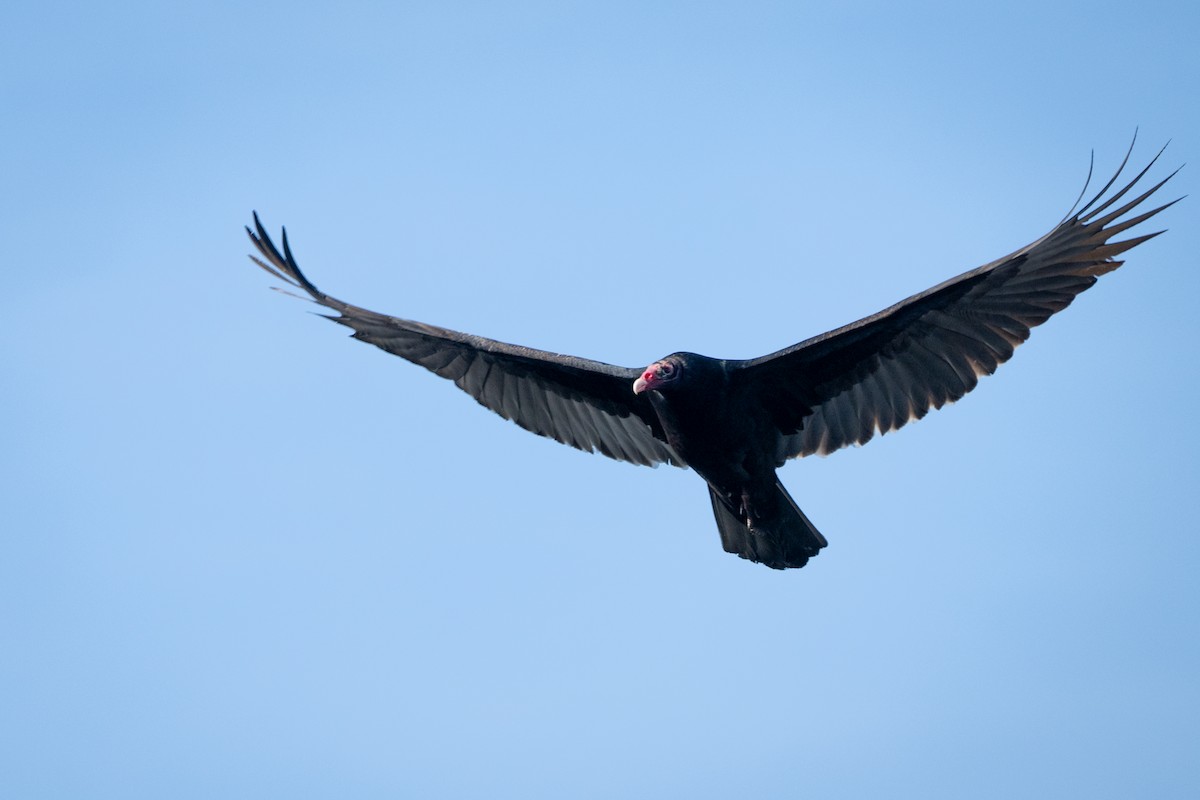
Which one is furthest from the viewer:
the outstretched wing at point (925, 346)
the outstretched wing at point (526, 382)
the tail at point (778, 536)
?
the outstretched wing at point (526, 382)

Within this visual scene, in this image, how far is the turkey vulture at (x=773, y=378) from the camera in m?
8.96

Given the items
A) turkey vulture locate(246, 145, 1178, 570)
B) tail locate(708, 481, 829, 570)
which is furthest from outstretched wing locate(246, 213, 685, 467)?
tail locate(708, 481, 829, 570)

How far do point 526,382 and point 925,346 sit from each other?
231cm

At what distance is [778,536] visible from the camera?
9.46 meters

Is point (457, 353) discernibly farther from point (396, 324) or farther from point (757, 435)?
point (757, 435)

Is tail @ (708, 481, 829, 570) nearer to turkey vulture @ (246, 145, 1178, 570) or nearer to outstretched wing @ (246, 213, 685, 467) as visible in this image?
turkey vulture @ (246, 145, 1178, 570)

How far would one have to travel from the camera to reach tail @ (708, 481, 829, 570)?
942 cm

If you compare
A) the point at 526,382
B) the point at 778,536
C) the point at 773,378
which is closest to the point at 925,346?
the point at 773,378

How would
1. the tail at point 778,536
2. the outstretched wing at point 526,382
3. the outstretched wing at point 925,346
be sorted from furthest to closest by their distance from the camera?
the outstretched wing at point 526,382, the tail at point 778,536, the outstretched wing at point 925,346

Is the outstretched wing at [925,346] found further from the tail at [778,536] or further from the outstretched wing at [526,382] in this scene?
the outstretched wing at [526,382]

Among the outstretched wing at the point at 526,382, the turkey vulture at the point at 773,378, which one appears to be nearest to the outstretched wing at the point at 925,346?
the turkey vulture at the point at 773,378

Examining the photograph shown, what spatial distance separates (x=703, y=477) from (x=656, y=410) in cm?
55

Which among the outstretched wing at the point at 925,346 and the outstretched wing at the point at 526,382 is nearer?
the outstretched wing at the point at 925,346

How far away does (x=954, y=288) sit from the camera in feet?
29.5
